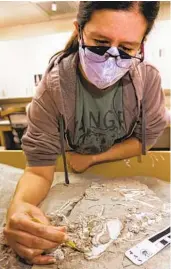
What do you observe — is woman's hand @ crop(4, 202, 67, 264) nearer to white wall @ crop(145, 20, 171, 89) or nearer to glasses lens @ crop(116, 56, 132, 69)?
glasses lens @ crop(116, 56, 132, 69)

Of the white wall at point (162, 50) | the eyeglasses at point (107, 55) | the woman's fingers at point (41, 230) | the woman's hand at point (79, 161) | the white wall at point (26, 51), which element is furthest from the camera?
the white wall at point (26, 51)

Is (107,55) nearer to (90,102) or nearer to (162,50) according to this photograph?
(90,102)

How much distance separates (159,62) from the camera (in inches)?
94.6

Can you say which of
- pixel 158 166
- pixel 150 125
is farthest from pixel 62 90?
pixel 158 166

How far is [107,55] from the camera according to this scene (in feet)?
1.81

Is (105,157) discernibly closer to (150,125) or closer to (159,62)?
(150,125)

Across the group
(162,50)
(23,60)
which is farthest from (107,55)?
(23,60)

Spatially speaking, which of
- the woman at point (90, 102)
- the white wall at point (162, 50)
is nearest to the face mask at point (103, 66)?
the woman at point (90, 102)

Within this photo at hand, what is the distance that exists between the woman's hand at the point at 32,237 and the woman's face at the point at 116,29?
0.37m

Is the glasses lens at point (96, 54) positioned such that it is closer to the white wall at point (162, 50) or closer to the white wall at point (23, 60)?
the white wall at point (162, 50)

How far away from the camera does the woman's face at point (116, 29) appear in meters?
0.50

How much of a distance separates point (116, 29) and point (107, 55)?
0.07 metres

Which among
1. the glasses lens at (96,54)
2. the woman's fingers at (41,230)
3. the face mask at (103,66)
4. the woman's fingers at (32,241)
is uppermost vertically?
the glasses lens at (96,54)

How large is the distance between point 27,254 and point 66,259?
0.07m
